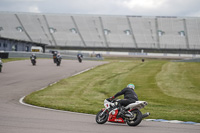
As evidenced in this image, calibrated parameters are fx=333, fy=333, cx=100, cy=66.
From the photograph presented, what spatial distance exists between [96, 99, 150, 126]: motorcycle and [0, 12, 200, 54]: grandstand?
72338 millimetres

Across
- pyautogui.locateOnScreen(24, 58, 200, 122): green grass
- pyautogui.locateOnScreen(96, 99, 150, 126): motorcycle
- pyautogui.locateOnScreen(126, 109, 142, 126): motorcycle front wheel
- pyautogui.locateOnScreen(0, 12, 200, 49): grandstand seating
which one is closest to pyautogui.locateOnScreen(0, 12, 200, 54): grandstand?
pyautogui.locateOnScreen(0, 12, 200, 49): grandstand seating

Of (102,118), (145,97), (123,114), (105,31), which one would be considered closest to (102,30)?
(105,31)

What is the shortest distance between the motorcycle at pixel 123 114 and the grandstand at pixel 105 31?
237 ft

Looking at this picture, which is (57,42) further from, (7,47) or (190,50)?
(190,50)

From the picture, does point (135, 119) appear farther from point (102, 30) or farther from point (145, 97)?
point (102, 30)

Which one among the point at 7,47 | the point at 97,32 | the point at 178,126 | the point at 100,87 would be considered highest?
the point at 97,32

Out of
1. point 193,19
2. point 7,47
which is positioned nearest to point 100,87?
point 7,47

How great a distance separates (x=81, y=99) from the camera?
57.8ft

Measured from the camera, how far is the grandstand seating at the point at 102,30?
87562mm

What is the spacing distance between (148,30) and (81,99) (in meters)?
76.6

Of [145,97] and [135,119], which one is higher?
[145,97]

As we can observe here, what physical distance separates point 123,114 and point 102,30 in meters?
82.4

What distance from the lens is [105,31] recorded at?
91.7 meters

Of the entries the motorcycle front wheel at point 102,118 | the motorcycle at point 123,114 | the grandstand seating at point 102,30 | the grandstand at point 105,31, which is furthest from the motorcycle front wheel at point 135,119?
the grandstand seating at point 102,30
